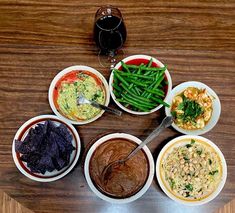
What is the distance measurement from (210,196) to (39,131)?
0.83 metres

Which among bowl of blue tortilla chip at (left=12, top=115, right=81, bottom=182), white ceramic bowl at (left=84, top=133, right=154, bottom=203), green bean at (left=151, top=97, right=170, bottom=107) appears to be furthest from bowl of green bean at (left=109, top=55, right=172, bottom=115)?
bowl of blue tortilla chip at (left=12, top=115, right=81, bottom=182)

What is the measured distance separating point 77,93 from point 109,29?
342mm

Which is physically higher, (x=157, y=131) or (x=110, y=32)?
(x=110, y=32)

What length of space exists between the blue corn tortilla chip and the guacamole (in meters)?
0.11

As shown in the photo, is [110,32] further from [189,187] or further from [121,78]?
[189,187]

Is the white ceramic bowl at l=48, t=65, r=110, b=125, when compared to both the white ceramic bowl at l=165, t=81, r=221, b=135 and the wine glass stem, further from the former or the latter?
the white ceramic bowl at l=165, t=81, r=221, b=135

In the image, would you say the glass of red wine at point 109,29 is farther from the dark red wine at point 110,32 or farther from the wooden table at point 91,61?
the wooden table at point 91,61

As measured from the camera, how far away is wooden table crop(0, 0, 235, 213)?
1998mm

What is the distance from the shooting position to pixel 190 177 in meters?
1.97

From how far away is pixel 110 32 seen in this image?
196 centimetres

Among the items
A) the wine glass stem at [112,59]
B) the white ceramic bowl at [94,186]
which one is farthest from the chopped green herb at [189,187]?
the wine glass stem at [112,59]

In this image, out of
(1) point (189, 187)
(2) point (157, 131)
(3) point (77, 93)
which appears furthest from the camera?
(3) point (77, 93)

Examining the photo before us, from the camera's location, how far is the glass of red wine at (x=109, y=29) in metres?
1.97

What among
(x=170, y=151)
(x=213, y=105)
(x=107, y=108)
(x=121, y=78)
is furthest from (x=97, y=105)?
(x=213, y=105)
